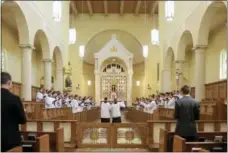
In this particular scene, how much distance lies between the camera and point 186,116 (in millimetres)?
6902

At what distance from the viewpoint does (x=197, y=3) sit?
737 inches

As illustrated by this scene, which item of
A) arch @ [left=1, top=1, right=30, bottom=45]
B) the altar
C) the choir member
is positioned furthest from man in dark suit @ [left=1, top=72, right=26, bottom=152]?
the altar

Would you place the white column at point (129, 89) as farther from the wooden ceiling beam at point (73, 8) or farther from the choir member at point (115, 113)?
the choir member at point (115, 113)

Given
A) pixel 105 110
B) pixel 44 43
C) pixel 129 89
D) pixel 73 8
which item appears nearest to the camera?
pixel 105 110

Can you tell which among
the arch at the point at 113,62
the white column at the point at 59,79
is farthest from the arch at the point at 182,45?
the arch at the point at 113,62

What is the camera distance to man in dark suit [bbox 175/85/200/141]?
6.88 meters

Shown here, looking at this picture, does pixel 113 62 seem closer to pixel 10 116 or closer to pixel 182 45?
pixel 182 45

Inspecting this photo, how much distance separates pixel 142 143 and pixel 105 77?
25574 millimetres

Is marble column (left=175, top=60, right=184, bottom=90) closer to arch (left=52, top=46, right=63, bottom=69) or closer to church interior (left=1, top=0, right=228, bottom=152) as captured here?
church interior (left=1, top=0, right=228, bottom=152)

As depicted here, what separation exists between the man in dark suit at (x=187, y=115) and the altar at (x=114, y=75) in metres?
28.8

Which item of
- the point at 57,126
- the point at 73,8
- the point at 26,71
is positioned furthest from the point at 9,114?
the point at 73,8

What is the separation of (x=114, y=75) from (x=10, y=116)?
31984 mm

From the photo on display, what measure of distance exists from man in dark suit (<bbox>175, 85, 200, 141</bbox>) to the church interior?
11.3 inches

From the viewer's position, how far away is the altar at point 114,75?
36.1 meters
